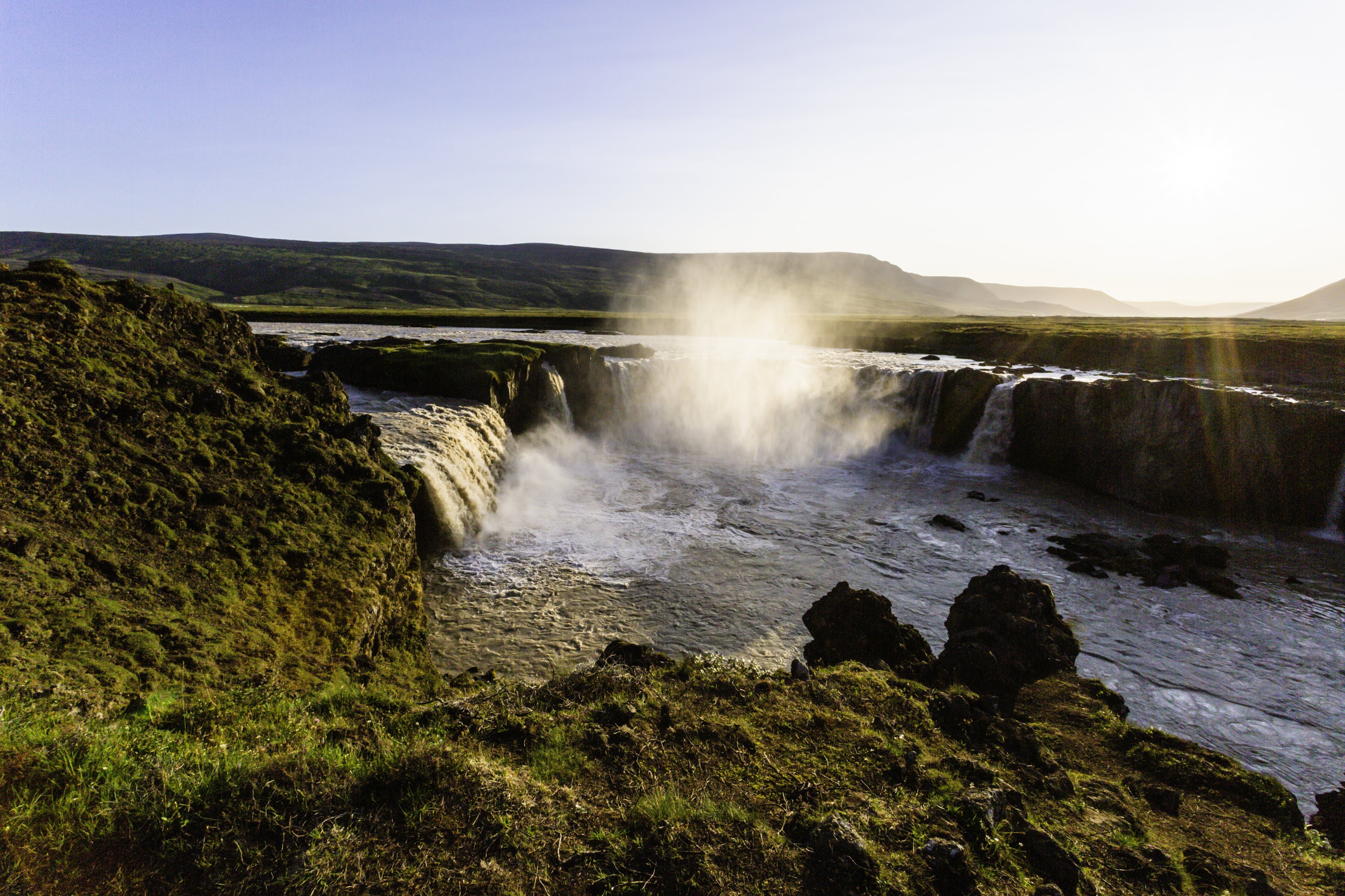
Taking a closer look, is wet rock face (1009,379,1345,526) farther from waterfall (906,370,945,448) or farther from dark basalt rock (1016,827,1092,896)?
dark basalt rock (1016,827,1092,896)

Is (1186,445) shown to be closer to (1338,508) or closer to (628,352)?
(1338,508)

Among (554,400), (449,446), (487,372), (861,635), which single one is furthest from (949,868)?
(554,400)

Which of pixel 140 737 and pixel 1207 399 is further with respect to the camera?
pixel 1207 399

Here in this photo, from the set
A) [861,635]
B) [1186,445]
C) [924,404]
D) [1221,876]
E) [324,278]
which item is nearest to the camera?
[1221,876]

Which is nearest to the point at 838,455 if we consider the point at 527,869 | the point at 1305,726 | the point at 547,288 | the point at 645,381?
the point at 645,381

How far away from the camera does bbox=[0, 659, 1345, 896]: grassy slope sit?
4.57 metres

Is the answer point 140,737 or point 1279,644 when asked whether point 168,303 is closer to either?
point 140,737

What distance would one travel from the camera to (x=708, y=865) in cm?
517

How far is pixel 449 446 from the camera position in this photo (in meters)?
25.6

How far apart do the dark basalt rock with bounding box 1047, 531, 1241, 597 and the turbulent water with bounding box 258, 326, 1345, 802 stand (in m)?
0.64

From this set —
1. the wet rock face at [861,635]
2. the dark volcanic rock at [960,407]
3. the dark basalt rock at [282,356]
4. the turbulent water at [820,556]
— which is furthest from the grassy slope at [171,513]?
the dark volcanic rock at [960,407]

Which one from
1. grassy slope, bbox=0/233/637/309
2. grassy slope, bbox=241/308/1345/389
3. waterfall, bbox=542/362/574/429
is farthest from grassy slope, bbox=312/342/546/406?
grassy slope, bbox=0/233/637/309

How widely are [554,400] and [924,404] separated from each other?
2550 cm

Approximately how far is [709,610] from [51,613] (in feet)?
48.8
